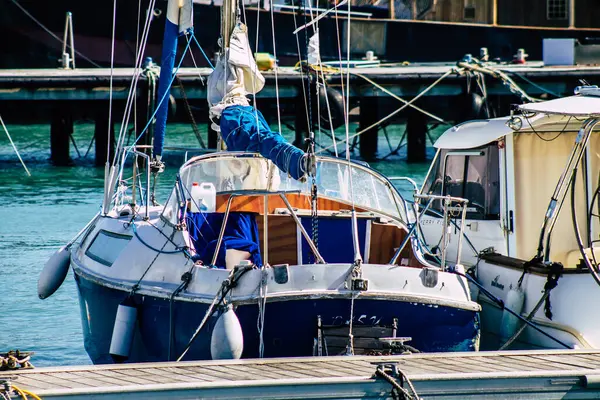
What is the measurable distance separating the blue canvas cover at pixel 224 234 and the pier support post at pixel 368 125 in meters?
Answer: 18.8

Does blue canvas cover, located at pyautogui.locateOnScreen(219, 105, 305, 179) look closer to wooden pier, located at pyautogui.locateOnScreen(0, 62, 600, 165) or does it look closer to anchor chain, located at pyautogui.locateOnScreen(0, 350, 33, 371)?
anchor chain, located at pyautogui.locateOnScreen(0, 350, 33, 371)

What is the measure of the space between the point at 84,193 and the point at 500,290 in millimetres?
15712

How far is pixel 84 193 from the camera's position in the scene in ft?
82.4

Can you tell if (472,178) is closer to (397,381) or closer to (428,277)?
(428,277)

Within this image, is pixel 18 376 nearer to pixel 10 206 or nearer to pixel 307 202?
pixel 307 202

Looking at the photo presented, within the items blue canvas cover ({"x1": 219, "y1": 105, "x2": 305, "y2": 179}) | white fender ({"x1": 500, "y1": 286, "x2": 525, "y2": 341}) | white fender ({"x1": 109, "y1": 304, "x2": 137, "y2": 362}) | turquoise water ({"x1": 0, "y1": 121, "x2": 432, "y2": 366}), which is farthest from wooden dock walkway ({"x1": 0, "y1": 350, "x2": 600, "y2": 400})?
turquoise water ({"x1": 0, "y1": 121, "x2": 432, "y2": 366})

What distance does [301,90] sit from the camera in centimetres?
2803

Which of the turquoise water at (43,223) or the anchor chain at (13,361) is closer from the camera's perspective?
the anchor chain at (13,361)

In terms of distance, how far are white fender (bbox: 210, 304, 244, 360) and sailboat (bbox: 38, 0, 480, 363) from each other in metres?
0.01

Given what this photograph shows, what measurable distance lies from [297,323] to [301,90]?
62.6 ft

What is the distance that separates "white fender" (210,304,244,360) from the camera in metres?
8.99

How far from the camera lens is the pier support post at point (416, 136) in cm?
3014

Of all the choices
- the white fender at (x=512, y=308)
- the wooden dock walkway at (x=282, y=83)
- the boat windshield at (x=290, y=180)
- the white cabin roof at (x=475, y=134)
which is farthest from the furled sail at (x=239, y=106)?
the wooden dock walkway at (x=282, y=83)

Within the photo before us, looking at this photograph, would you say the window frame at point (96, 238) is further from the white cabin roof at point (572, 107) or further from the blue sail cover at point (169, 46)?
the white cabin roof at point (572, 107)
